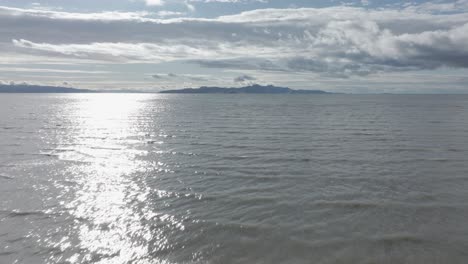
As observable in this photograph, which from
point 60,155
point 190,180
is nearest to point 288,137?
point 190,180

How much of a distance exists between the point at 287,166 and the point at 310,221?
11.9 metres

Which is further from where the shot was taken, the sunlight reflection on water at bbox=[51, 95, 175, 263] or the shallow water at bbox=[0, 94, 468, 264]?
the sunlight reflection on water at bbox=[51, 95, 175, 263]

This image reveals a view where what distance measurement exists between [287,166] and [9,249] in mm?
20441

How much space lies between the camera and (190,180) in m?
24.5

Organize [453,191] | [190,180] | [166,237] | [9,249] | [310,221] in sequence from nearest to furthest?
[9,249]
[166,237]
[310,221]
[453,191]
[190,180]

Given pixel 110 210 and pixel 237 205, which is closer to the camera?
pixel 110 210

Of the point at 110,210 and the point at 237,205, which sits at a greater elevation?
the point at 237,205

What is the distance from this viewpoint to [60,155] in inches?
1369

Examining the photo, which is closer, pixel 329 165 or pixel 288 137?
pixel 329 165

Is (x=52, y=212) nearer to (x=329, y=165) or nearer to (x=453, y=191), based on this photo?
(x=329, y=165)

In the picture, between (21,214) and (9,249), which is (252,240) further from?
(21,214)

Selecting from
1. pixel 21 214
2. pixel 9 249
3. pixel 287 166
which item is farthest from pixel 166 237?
pixel 287 166

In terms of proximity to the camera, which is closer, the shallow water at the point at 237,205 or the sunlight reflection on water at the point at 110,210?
the shallow water at the point at 237,205

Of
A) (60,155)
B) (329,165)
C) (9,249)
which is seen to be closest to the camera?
(9,249)
